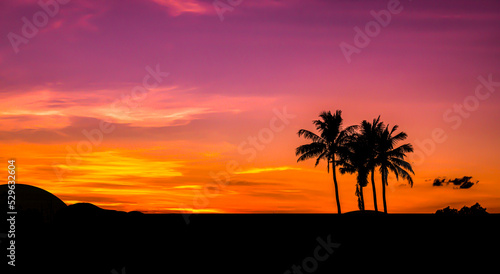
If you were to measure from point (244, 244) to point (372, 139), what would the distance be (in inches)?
1057

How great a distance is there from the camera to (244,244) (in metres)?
31.7

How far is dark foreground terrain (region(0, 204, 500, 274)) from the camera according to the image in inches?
1080

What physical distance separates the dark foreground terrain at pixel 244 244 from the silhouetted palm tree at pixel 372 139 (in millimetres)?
15468

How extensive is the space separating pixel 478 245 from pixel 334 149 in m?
23.9

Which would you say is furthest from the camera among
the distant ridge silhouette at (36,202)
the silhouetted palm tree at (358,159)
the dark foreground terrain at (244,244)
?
the silhouetted palm tree at (358,159)

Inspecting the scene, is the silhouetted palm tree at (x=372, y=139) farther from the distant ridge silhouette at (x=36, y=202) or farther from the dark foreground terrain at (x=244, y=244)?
the distant ridge silhouette at (x=36, y=202)

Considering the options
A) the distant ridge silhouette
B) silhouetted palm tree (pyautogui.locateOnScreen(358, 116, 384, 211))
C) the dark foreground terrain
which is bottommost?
the dark foreground terrain

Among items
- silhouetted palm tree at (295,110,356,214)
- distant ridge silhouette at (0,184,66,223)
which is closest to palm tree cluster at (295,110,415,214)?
silhouetted palm tree at (295,110,356,214)

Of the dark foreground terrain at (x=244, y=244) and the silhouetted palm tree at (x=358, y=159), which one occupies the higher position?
the silhouetted palm tree at (x=358, y=159)

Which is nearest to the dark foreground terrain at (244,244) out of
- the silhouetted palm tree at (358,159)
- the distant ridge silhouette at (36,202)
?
the distant ridge silhouette at (36,202)

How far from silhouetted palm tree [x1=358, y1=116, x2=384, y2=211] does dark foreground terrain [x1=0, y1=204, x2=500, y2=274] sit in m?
15.5

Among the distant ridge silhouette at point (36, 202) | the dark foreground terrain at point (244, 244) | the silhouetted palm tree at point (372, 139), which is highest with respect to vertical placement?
the silhouetted palm tree at point (372, 139)

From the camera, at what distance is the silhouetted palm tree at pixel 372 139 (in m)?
54.2

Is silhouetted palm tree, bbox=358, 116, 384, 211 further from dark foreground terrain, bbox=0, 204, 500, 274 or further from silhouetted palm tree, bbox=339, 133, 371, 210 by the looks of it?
dark foreground terrain, bbox=0, 204, 500, 274
